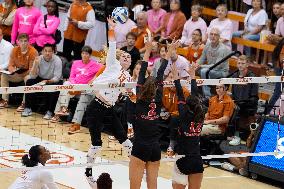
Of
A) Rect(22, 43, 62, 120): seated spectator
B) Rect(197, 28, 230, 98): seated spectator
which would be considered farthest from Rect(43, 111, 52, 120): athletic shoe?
Rect(197, 28, 230, 98): seated spectator

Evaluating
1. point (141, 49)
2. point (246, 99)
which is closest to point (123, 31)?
point (141, 49)

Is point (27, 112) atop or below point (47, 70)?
below

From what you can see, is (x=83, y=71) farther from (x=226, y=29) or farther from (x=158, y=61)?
(x=226, y=29)

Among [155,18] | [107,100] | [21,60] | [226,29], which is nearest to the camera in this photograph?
[107,100]

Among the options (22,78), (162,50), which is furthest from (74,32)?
(162,50)

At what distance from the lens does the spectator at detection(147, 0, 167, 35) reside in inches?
778

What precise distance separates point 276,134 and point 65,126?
4565mm

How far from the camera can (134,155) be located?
41.6 feet

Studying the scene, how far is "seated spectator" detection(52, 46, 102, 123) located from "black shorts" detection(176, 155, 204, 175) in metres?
5.29

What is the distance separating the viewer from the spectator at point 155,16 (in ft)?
64.8

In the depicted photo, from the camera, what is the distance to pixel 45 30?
19.9 meters

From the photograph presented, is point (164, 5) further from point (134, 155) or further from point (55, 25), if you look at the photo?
point (134, 155)

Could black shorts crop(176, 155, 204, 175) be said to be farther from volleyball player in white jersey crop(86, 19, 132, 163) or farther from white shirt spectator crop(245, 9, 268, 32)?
white shirt spectator crop(245, 9, 268, 32)

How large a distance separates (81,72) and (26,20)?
3.15 meters
